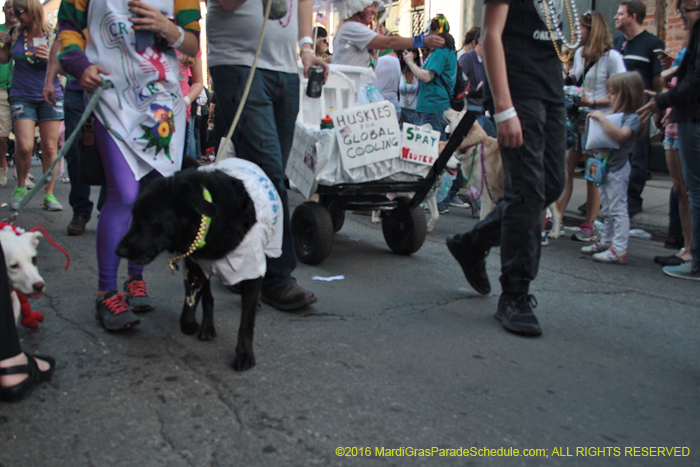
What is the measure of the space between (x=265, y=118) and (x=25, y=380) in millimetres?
1699

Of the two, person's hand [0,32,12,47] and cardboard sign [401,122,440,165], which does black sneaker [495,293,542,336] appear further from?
person's hand [0,32,12,47]

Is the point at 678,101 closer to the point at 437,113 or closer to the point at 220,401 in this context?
the point at 437,113

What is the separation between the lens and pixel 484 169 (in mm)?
5500

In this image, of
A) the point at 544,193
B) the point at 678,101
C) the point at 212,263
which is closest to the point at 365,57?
the point at 678,101

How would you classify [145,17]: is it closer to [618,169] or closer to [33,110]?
[618,169]

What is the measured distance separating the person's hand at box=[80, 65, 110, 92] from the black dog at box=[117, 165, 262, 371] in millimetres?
667

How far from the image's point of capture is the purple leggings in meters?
2.87

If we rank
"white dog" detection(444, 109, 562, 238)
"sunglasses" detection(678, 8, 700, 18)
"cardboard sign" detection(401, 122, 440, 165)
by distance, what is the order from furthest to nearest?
1. "white dog" detection(444, 109, 562, 238)
2. "cardboard sign" detection(401, 122, 440, 165)
3. "sunglasses" detection(678, 8, 700, 18)

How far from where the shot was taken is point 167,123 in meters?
2.96

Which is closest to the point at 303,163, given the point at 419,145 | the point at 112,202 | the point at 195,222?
the point at 419,145

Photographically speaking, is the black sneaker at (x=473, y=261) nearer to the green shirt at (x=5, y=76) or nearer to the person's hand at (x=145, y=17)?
the person's hand at (x=145, y=17)

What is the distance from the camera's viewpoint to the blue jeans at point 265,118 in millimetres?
3188

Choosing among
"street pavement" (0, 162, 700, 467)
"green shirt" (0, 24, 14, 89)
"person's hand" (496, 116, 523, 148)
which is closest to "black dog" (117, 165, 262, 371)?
"street pavement" (0, 162, 700, 467)

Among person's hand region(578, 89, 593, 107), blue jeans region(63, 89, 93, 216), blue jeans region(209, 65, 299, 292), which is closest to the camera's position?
blue jeans region(209, 65, 299, 292)
